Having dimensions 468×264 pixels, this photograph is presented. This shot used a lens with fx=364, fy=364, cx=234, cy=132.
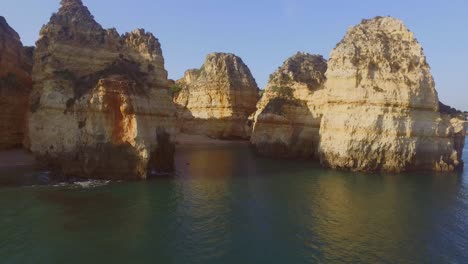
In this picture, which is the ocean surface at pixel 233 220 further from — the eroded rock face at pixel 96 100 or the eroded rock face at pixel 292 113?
the eroded rock face at pixel 292 113

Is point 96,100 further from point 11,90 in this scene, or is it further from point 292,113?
point 292,113

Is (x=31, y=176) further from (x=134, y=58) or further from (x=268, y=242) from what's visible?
(x=268, y=242)

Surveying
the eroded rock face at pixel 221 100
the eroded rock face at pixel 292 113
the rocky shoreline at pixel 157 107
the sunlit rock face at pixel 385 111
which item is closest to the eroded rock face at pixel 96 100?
the rocky shoreline at pixel 157 107

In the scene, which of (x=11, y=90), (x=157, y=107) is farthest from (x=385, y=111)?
(x=11, y=90)

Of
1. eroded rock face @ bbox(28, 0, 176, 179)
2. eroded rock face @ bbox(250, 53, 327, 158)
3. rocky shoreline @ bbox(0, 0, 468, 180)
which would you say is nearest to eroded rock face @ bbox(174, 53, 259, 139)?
eroded rock face @ bbox(250, 53, 327, 158)

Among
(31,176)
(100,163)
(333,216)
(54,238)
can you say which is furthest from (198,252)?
(31,176)

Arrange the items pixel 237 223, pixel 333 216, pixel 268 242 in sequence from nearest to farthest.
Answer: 1. pixel 268 242
2. pixel 237 223
3. pixel 333 216

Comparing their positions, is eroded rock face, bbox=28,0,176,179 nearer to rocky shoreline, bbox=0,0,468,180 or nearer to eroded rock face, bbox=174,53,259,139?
rocky shoreline, bbox=0,0,468,180
